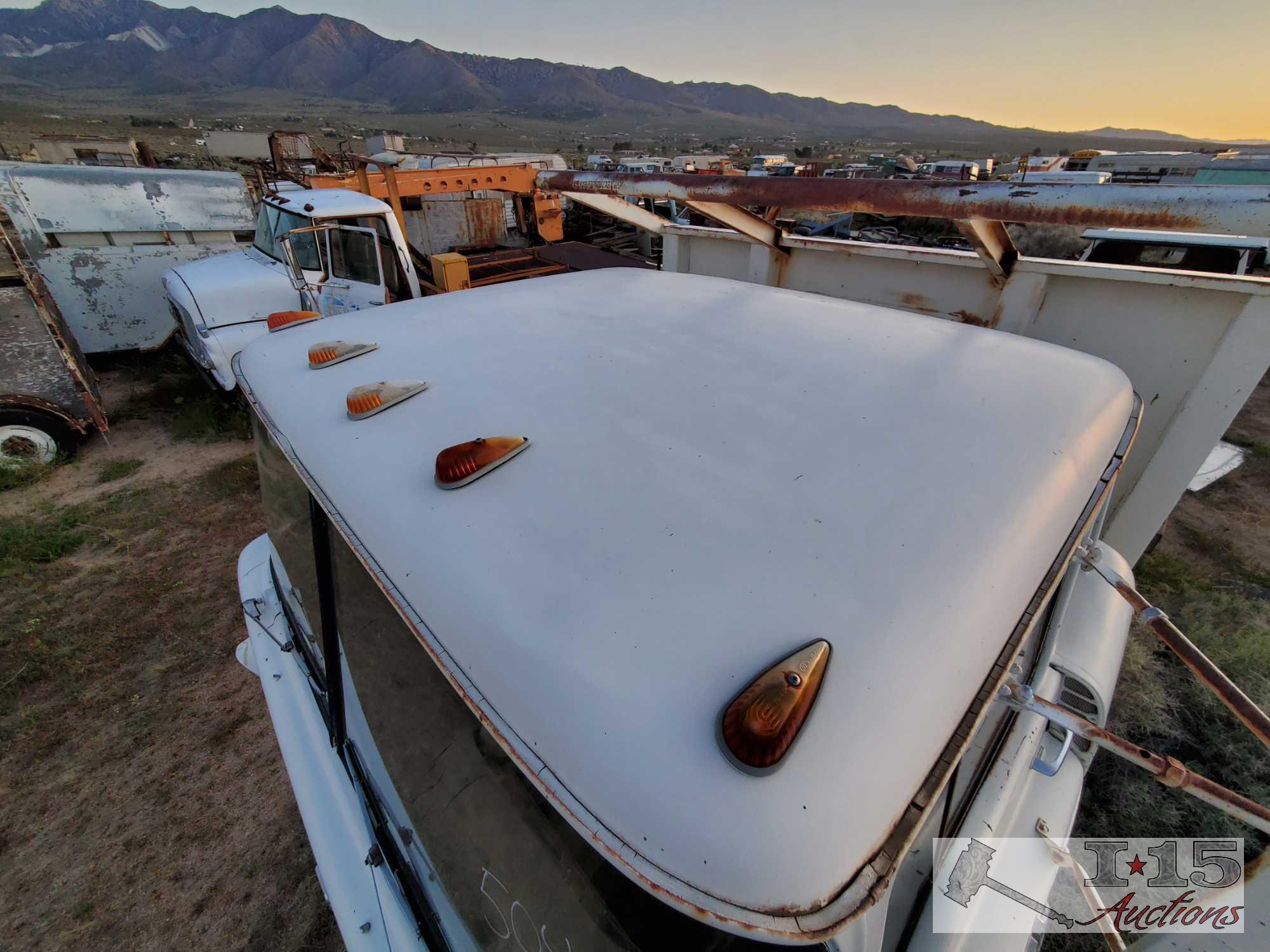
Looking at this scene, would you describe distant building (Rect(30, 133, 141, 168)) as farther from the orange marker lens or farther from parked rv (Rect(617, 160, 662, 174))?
parked rv (Rect(617, 160, 662, 174))

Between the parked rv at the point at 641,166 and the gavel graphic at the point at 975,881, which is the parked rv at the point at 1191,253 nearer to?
the gavel graphic at the point at 975,881

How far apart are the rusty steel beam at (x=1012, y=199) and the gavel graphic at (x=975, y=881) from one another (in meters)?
2.21

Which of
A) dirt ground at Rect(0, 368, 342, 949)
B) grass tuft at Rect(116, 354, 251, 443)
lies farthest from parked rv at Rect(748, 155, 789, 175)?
dirt ground at Rect(0, 368, 342, 949)

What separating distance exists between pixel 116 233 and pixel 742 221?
883cm

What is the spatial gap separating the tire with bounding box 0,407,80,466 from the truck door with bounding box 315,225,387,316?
120 inches

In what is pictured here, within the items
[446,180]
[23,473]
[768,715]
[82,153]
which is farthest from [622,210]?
[82,153]

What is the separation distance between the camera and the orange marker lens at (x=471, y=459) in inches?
56.1

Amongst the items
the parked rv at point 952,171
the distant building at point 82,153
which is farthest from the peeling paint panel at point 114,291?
the parked rv at point 952,171

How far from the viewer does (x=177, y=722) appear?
11.5ft

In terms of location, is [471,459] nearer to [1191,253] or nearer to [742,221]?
[742,221]

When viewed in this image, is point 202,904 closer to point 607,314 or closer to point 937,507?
point 607,314

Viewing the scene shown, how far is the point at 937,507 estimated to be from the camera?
126 cm

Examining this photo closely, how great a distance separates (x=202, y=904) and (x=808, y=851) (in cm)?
331

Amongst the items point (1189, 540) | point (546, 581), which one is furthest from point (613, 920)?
point (1189, 540)
